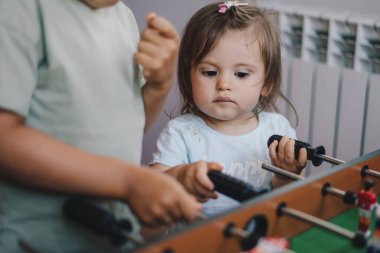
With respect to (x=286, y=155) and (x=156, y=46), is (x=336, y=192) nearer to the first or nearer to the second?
(x=286, y=155)

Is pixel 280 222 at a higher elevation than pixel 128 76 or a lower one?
lower

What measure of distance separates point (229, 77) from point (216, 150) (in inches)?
7.5

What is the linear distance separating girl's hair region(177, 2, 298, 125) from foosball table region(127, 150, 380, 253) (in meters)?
0.40

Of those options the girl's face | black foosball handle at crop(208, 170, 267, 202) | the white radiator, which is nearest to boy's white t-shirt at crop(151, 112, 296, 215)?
the girl's face

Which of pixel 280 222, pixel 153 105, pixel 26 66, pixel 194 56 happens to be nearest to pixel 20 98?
pixel 26 66

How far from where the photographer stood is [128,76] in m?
1.06

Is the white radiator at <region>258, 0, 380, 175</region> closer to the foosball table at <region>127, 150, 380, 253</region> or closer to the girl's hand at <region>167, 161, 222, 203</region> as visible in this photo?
the foosball table at <region>127, 150, 380, 253</region>

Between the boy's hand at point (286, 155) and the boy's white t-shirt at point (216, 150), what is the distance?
0.10 m

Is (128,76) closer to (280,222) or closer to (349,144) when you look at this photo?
(280,222)

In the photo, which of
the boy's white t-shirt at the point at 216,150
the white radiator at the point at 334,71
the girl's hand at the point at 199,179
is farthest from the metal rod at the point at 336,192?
the white radiator at the point at 334,71

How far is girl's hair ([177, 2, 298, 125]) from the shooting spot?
57.7 inches

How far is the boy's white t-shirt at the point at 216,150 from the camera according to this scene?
1.44 meters

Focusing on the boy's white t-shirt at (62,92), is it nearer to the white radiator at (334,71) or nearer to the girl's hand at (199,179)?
the girl's hand at (199,179)

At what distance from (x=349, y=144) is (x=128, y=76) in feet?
4.64
